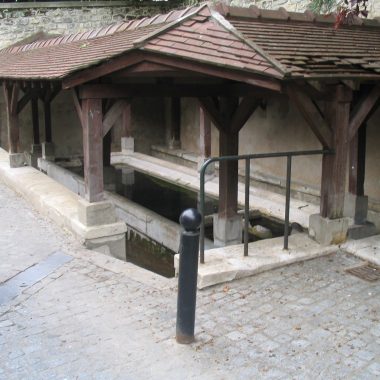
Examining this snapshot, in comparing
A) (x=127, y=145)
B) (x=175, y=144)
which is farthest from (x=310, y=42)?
(x=127, y=145)

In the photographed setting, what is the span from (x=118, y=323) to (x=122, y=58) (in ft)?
8.94

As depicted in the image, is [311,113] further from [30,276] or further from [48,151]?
[48,151]

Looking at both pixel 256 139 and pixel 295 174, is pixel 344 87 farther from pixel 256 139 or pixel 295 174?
pixel 256 139

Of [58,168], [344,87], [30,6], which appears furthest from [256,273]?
[30,6]

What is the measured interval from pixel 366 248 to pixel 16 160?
752 cm

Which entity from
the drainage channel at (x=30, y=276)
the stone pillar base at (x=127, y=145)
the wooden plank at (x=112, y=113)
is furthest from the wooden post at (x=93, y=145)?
the stone pillar base at (x=127, y=145)

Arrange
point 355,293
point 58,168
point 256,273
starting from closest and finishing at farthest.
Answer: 1. point 355,293
2. point 256,273
3. point 58,168

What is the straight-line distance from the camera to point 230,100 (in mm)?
6320

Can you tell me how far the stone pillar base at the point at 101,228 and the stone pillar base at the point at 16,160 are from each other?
462cm

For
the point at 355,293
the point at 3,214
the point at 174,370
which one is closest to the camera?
the point at 174,370

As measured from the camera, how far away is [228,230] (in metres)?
6.61

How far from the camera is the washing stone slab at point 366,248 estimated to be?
494 cm

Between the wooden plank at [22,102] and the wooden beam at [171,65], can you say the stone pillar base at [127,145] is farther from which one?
the wooden beam at [171,65]

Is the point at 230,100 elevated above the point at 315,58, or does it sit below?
below
